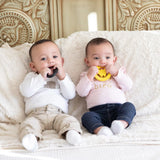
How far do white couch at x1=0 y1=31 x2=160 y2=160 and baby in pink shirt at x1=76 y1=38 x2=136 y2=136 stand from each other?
0.06m

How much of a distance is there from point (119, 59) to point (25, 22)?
78 cm

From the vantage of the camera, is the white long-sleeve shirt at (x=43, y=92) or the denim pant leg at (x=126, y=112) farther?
the white long-sleeve shirt at (x=43, y=92)

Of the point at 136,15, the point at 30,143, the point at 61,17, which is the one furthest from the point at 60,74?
the point at 136,15

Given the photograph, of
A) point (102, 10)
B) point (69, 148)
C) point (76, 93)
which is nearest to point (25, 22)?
point (102, 10)

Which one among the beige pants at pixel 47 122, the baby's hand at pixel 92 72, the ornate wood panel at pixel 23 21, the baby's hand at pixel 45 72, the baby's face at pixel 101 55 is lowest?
the beige pants at pixel 47 122

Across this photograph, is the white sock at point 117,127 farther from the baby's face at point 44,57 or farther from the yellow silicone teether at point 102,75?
the baby's face at point 44,57

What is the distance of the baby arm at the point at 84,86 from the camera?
62.4 inches

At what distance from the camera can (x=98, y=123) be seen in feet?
4.58

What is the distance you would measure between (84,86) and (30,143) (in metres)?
0.52

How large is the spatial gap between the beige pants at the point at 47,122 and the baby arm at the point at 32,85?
0.35 ft

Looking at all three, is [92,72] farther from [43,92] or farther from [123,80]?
[43,92]

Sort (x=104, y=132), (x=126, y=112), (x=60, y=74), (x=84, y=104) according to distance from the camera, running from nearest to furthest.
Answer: (x=104, y=132) → (x=126, y=112) → (x=60, y=74) → (x=84, y=104)

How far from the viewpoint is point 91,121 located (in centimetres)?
141

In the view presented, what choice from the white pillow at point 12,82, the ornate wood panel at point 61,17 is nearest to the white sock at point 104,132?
the white pillow at point 12,82
